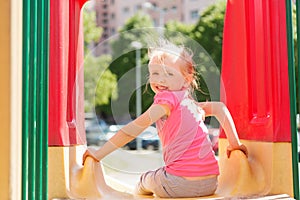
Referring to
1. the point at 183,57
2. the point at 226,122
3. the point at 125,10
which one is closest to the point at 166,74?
the point at 183,57

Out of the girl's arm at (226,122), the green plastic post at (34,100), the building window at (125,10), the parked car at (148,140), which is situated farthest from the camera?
the building window at (125,10)

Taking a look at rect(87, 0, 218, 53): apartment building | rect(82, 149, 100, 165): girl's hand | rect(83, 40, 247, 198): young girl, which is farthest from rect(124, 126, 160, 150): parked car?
rect(87, 0, 218, 53): apartment building

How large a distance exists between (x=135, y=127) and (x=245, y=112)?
68cm

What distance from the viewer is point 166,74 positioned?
91.5 inches

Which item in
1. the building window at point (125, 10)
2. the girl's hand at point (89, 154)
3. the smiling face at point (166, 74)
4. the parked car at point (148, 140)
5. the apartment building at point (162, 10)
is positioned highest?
the building window at point (125, 10)

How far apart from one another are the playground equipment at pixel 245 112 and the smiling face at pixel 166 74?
1.19 feet

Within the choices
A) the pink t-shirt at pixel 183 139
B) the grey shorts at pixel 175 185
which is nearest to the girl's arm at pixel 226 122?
the pink t-shirt at pixel 183 139

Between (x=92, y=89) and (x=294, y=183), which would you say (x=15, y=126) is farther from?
(x=294, y=183)

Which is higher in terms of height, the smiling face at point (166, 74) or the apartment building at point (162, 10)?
the apartment building at point (162, 10)

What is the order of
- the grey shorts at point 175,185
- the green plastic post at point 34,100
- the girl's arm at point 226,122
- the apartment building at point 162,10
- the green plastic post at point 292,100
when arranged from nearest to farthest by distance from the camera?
1. the green plastic post at point 34,100
2. the green plastic post at point 292,100
3. the grey shorts at point 175,185
4. the girl's arm at point 226,122
5. the apartment building at point 162,10

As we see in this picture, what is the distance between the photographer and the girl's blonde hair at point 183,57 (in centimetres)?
236

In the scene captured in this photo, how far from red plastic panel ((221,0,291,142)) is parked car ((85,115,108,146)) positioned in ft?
2.16

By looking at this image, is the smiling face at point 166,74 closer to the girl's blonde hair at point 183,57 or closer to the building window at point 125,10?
the girl's blonde hair at point 183,57

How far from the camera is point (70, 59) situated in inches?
94.1
